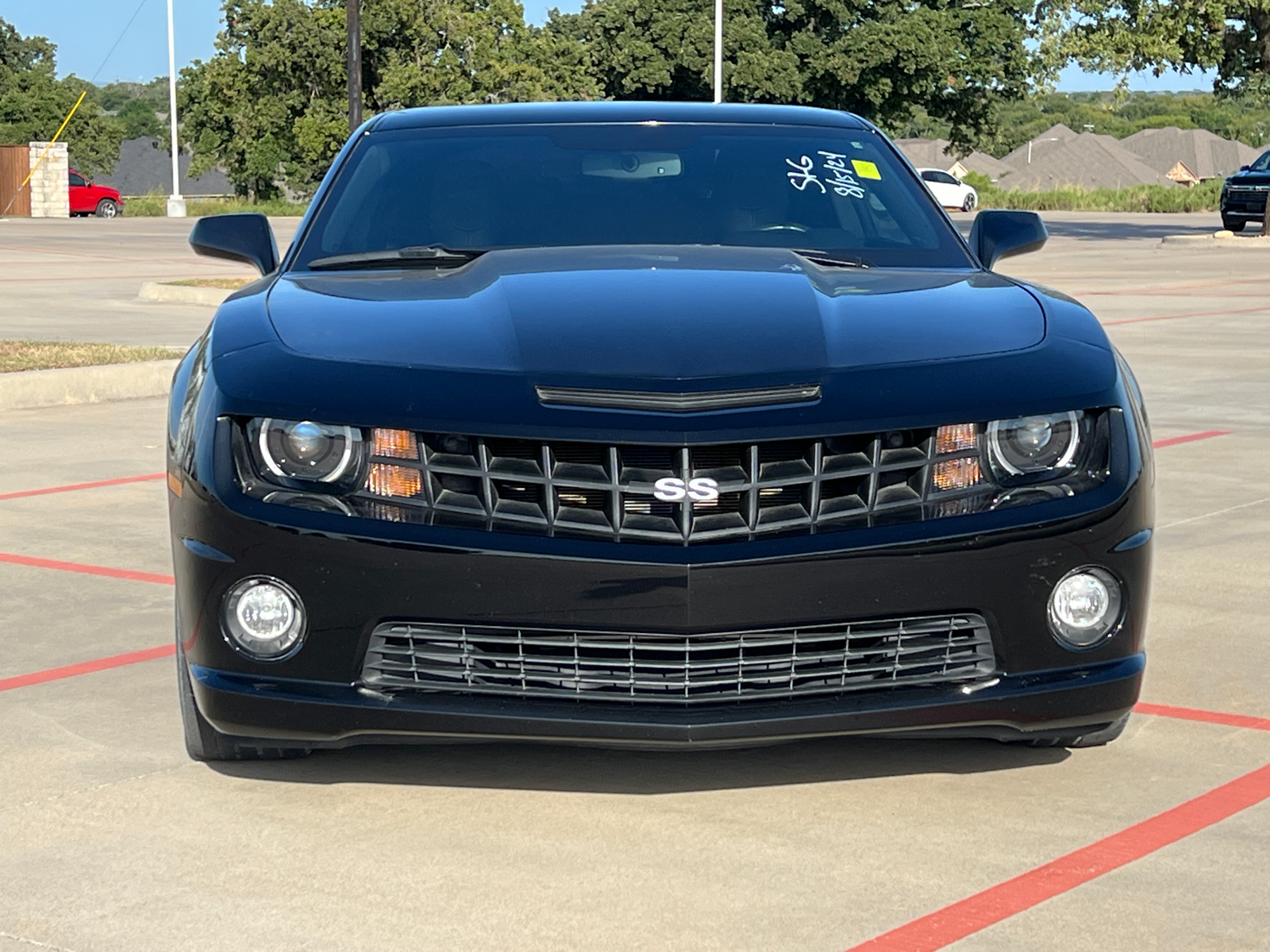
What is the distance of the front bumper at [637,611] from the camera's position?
3664 millimetres

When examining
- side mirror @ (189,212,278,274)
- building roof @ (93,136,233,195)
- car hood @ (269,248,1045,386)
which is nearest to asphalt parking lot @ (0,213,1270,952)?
car hood @ (269,248,1045,386)

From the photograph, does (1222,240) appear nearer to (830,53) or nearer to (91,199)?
(830,53)

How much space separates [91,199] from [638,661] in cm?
5298

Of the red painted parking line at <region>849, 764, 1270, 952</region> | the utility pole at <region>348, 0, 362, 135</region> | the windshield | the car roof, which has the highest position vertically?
the utility pole at <region>348, 0, 362, 135</region>

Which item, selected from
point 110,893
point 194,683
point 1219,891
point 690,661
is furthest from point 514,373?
point 1219,891

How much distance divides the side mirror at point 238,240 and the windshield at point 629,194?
287 mm

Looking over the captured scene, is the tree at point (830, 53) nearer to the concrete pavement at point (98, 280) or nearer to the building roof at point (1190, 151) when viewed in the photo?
the concrete pavement at point (98, 280)

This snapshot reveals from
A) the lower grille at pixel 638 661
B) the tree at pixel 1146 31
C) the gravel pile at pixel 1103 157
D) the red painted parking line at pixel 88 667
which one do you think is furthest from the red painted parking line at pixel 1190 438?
the gravel pile at pixel 1103 157

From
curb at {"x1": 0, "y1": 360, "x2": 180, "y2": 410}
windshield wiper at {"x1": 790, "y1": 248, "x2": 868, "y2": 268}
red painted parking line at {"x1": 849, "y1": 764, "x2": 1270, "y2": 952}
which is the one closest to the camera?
red painted parking line at {"x1": 849, "y1": 764, "x2": 1270, "y2": 952}

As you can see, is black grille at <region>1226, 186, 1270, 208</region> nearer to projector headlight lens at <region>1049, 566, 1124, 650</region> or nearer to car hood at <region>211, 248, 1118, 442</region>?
car hood at <region>211, 248, 1118, 442</region>

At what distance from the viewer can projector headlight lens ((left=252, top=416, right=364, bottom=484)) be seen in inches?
149

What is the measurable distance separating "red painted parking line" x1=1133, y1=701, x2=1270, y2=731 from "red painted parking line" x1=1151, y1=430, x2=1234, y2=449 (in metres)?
4.93

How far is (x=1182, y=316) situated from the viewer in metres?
18.3

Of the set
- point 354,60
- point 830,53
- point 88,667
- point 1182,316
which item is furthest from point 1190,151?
point 88,667
